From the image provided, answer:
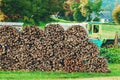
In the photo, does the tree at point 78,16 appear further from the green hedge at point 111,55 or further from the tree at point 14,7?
the green hedge at point 111,55

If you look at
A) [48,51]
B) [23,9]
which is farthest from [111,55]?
[23,9]

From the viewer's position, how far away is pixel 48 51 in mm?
19266

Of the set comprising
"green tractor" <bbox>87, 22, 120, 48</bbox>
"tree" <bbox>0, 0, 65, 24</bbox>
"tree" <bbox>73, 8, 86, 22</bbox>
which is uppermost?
"green tractor" <bbox>87, 22, 120, 48</bbox>

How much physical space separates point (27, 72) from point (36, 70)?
0.61m

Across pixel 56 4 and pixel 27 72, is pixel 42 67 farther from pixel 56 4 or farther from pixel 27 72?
pixel 56 4

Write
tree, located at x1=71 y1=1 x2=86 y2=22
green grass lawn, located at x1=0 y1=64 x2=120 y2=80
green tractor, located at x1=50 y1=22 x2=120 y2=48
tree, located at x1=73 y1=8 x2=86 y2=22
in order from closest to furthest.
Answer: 1. green grass lawn, located at x1=0 y1=64 x2=120 y2=80
2. green tractor, located at x1=50 y1=22 x2=120 y2=48
3. tree, located at x1=71 y1=1 x2=86 y2=22
4. tree, located at x1=73 y1=8 x2=86 y2=22

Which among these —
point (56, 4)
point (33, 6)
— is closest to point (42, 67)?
point (33, 6)

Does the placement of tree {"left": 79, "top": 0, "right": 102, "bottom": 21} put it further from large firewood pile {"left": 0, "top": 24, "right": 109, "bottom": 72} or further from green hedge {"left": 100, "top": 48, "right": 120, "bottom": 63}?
large firewood pile {"left": 0, "top": 24, "right": 109, "bottom": 72}

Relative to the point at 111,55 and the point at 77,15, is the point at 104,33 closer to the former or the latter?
the point at 111,55

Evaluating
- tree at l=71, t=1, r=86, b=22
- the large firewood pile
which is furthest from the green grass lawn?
tree at l=71, t=1, r=86, b=22

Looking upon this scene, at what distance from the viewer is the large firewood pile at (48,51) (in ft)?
62.8

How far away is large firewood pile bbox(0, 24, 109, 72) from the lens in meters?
19.2

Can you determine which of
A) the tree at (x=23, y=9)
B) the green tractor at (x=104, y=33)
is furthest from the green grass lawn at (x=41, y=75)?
the tree at (x=23, y=9)

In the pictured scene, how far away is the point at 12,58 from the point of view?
19141 millimetres
